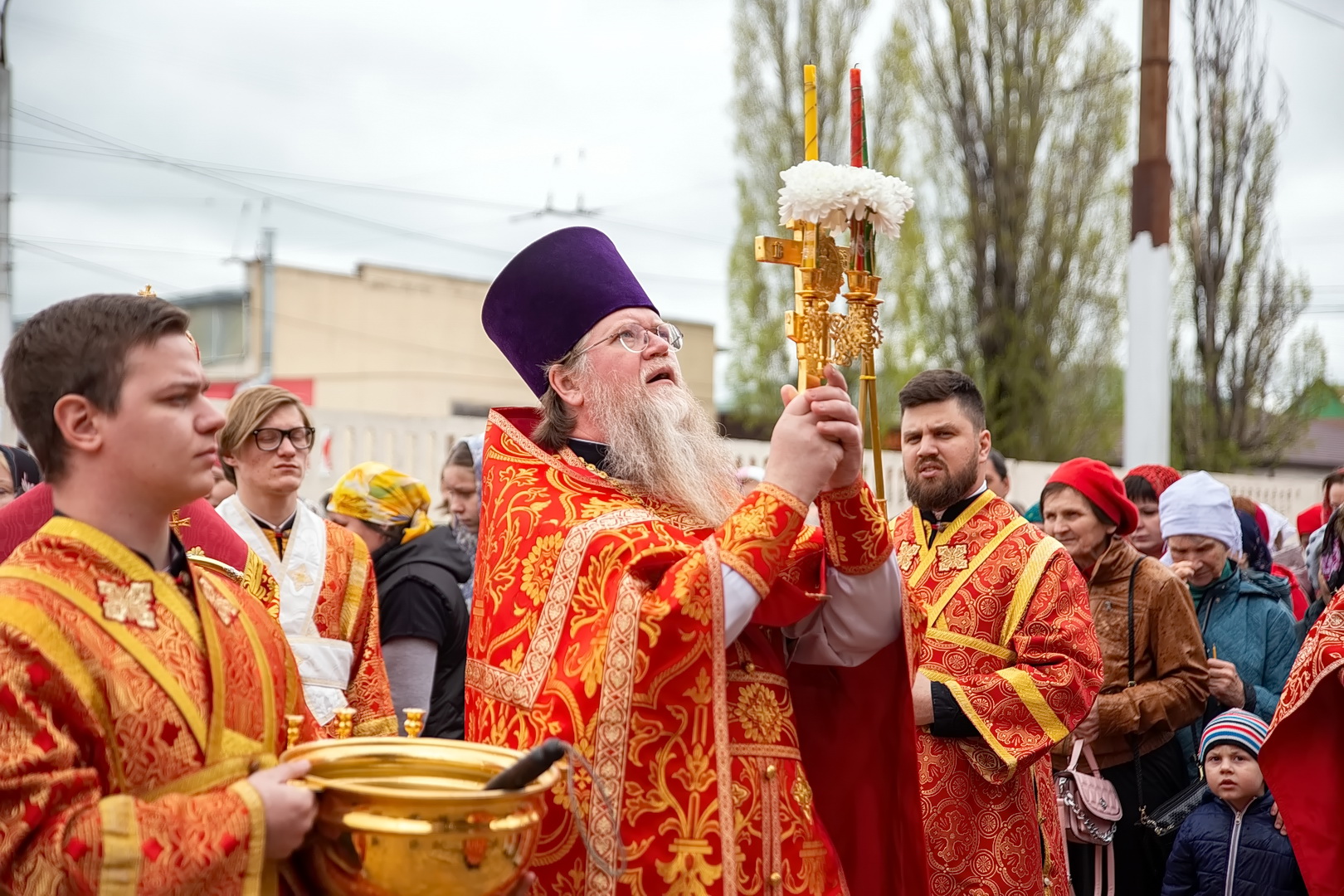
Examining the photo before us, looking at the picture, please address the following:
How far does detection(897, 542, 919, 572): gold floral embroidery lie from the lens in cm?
428

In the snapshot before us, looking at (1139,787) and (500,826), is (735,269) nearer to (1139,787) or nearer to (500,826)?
(1139,787)

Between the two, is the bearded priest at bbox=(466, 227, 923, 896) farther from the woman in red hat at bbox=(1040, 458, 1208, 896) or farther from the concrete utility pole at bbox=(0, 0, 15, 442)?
the concrete utility pole at bbox=(0, 0, 15, 442)

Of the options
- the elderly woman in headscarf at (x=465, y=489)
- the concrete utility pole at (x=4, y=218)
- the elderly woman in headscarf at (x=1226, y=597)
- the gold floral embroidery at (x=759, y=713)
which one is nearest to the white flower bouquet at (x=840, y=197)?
the gold floral embroidery at (x=759, y=713)

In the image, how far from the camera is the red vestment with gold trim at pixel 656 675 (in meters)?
2.58

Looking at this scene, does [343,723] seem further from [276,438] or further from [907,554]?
[907,554]

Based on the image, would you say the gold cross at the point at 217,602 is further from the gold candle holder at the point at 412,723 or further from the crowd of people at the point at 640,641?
the gold candle holder at the point at 412,723

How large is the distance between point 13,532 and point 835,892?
198cm

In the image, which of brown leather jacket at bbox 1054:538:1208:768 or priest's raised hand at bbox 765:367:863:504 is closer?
priest's raised hand at bbox 765:367:863:504

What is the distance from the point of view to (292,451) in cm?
442

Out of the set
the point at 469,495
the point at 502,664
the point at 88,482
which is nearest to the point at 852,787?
the point at 502,664

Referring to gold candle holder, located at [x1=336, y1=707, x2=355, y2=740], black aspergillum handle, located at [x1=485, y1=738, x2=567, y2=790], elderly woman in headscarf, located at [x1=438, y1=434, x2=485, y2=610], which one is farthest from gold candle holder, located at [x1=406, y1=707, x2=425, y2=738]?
elderly woman in headscarf, located at [x1=438, y1=434, x2=485, y2=610]

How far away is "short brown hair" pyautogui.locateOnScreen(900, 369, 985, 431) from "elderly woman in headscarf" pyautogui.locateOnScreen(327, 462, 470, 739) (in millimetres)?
1825

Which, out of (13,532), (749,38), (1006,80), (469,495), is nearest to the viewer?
(13,532)

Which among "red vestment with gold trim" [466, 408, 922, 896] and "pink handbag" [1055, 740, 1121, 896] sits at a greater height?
"red vestment with gold trim" [466, 408, 922, 896]
